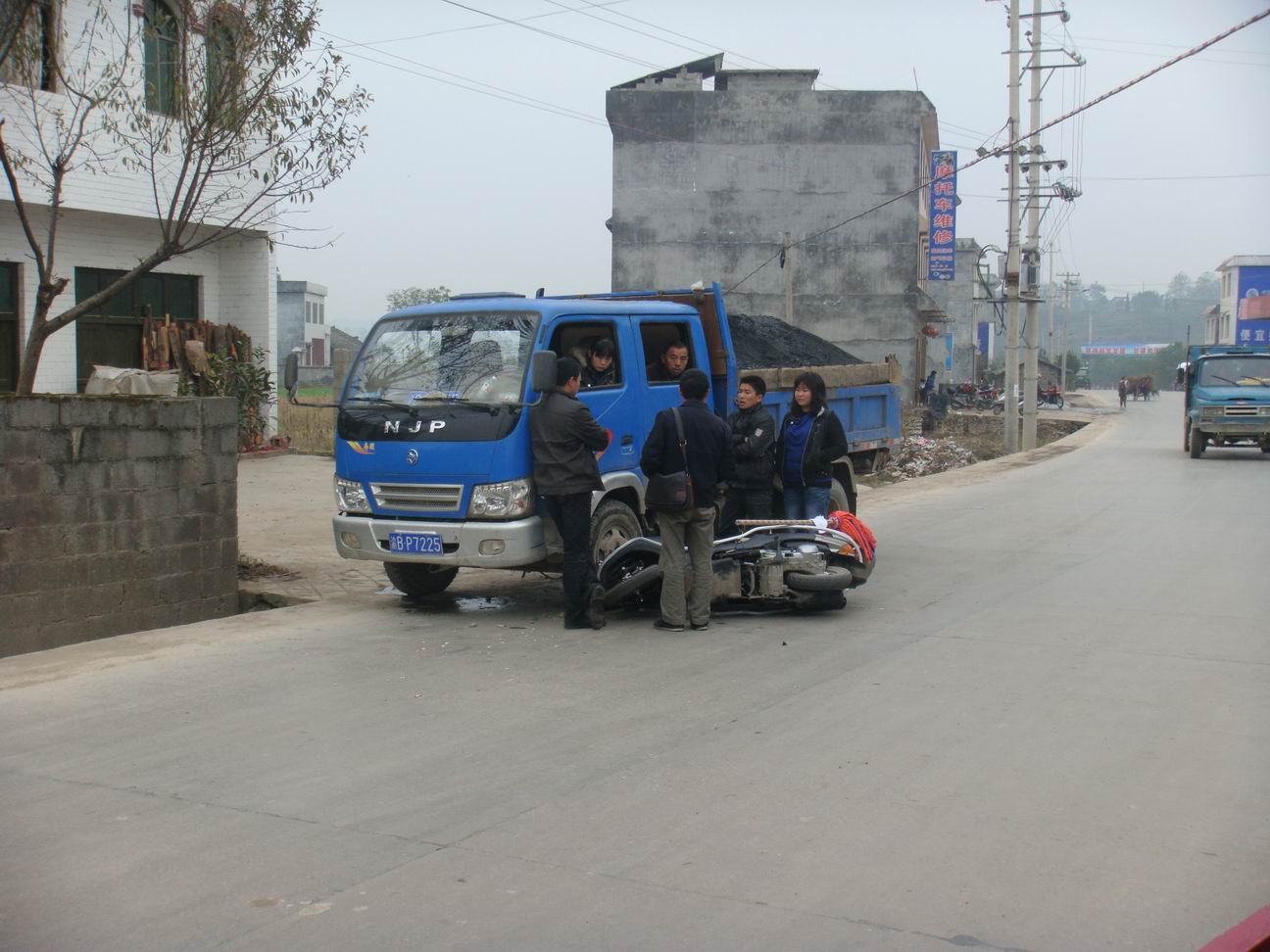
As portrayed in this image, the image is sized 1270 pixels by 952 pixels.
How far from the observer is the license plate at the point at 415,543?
890cm

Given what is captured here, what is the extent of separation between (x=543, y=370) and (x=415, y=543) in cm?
158

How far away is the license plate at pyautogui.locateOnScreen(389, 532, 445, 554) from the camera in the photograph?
890 centimetres

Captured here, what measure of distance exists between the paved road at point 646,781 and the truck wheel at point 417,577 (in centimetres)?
34

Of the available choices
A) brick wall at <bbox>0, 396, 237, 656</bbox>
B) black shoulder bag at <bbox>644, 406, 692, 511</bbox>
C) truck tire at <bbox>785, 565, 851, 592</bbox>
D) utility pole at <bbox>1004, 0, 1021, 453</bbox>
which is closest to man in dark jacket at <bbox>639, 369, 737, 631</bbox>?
black shoulder bag at <bbox>644, 406, 692, 511</bbox>

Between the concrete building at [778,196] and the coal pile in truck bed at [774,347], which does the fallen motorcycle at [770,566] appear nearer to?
the coal pile in truck bed at [774,347]

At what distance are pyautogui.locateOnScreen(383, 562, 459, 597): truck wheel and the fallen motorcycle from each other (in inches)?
59.6

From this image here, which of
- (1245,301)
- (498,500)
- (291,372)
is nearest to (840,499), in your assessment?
(498,500)

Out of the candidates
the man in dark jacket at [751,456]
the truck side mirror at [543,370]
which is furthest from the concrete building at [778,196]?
the truck side mirror at [543,370]

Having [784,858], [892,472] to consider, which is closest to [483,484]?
[784,858]

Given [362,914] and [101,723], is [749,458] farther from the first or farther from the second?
[362,914]

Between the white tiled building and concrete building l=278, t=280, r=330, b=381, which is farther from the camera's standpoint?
concrete building l=278, t=280, r=330, b=381

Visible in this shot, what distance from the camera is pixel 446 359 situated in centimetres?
927

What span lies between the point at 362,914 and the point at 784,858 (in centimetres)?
147

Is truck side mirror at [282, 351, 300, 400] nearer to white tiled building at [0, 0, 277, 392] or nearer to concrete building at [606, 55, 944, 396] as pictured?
white tiled building at [0, 0, 277, 392]
